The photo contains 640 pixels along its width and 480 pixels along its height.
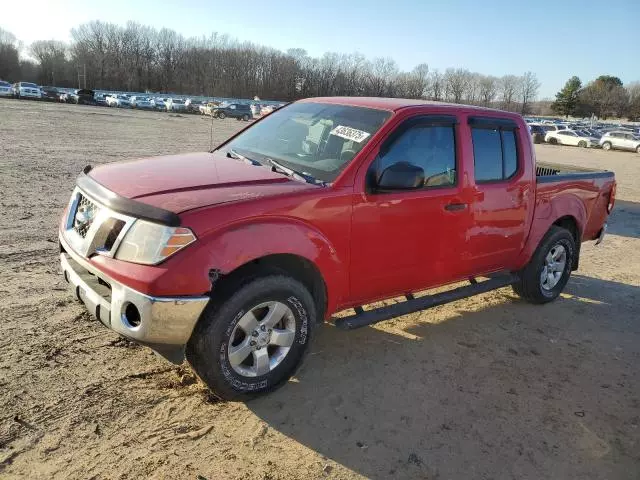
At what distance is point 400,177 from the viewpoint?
3598mm

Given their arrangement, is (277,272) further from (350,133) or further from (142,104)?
(142,104)

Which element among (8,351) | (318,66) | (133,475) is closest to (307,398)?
(133,475)

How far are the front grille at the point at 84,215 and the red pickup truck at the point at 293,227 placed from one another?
2 centimetres

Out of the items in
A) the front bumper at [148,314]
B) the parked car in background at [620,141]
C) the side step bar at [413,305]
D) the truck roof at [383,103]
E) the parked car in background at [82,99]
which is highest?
the parked car in background at [82,99]

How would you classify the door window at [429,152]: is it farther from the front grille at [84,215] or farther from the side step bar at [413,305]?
the front grille at [84,215]

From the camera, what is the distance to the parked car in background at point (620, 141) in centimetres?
3944

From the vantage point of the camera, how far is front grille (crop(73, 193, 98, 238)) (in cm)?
330

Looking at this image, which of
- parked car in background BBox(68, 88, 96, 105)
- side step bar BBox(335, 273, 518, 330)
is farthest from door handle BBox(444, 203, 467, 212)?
parked car in background BBox(68, 88, 96, 105)

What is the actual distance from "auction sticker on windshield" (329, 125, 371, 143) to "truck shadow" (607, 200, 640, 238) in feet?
26.5

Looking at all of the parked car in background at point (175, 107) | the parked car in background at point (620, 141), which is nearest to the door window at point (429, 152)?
the parked car in background at point (620, 141)

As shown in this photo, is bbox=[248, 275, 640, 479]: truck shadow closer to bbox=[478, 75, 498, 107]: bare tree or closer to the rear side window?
the rear side window

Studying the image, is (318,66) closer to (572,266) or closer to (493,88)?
(493,88)

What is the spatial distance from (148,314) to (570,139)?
155 ft

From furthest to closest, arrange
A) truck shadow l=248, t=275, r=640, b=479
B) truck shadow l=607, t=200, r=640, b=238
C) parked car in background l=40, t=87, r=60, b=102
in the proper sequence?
parked car in background l=40, t=87, r=60, b=102, truck shadow l=607, t=200, r=640, b=238, truck shadow l=248, t=275, r=640, b=479
